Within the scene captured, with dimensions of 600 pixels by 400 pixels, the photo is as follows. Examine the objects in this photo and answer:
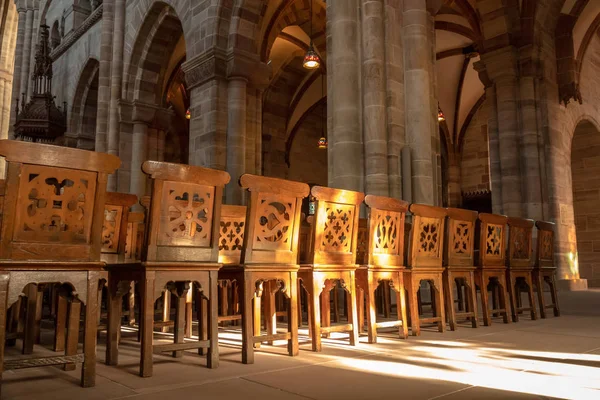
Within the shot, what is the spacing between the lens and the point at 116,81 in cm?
1273

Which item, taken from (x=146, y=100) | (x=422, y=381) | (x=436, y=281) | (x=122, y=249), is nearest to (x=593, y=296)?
(x=436, y=281)

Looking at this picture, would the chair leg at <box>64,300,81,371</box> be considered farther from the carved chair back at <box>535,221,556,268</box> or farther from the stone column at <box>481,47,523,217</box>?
the stone column at <box>481,47,523,217</box>

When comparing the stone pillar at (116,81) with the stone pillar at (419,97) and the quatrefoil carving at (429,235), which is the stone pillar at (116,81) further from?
the quatrefoil carving at (429,235)

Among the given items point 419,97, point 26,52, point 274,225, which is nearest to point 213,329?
point 274,225

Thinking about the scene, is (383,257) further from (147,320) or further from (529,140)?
(529,140)

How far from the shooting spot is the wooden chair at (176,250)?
247 centimetres

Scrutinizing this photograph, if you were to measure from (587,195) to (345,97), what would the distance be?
27.9 feet

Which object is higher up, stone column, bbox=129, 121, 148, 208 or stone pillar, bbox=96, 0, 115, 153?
stone pillar, bbox=96, 0, 115, 153

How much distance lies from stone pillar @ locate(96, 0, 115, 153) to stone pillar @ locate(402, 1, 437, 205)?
8.77m

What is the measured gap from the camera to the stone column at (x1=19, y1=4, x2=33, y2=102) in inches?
725

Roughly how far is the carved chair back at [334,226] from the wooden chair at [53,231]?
1.35 meters

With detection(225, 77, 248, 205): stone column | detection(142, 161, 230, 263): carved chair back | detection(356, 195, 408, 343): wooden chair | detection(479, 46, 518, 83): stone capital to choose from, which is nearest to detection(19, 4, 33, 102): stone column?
detection(225, 77, 248, 205): stone column

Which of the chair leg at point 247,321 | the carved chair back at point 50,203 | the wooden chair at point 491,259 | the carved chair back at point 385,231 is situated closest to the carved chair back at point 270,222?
the chair leg at point 247,321

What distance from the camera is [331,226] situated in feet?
11.1
